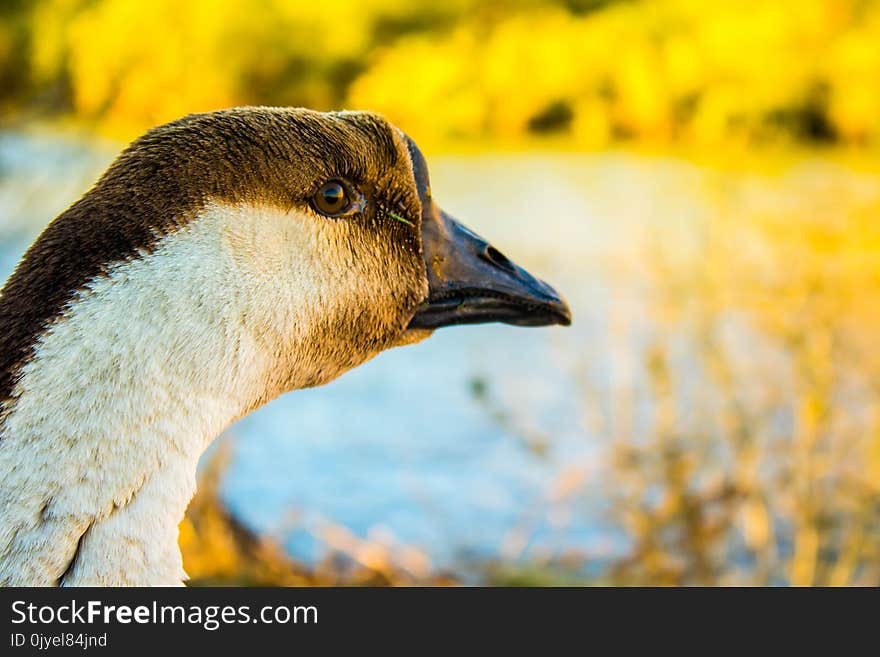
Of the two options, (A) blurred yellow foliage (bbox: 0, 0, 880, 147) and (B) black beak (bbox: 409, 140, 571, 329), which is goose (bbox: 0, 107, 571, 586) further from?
(A) blurred yellow foliage (bbox: 0, 0, 880, 147)

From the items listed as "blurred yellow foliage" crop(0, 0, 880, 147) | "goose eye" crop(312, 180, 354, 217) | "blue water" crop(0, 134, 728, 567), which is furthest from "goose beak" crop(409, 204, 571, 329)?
"blurred yellow foliage" crop(0, 0, 880, 147)

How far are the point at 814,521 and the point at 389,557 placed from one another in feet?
6.06

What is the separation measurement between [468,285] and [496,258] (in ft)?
0.30

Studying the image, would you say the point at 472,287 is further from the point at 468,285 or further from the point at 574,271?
the point at 574,271

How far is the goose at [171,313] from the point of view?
1.31 meters

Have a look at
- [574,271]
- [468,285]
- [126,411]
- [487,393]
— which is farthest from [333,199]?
[574,271]

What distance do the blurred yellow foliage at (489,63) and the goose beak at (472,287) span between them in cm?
300

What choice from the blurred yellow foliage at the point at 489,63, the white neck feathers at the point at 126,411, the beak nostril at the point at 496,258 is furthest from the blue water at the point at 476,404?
the white neck feathers at the point at 126,411

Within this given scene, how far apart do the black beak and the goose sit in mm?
79

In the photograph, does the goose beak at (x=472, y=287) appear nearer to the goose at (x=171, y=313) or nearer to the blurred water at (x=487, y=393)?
the goose at (x=171, y=313)

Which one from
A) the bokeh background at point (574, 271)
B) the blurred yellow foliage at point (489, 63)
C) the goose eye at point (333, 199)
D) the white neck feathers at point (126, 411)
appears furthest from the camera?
the blurred yellow foliage at point (489, 63)

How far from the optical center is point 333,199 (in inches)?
64.5

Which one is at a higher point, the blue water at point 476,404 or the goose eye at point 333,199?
the blue water at point 476,404
